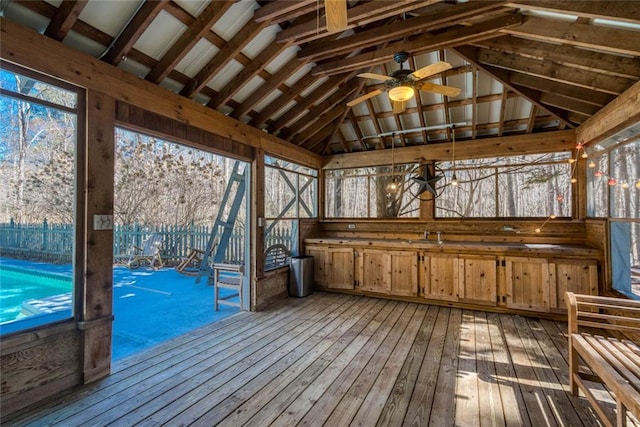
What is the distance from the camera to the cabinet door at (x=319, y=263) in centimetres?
590

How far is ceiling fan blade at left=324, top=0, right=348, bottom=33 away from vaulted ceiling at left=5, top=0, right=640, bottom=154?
125 cm

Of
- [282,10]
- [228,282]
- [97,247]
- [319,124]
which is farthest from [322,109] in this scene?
[97,247]

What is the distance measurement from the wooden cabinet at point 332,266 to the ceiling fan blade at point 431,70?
11.4 ft

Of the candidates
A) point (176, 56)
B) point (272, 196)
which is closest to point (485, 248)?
point (272, 196)

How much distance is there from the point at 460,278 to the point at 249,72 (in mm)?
4460

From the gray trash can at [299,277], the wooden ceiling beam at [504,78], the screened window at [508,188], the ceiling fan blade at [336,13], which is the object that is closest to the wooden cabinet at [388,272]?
the gray trash can at [299,277]

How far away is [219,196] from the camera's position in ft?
32.1

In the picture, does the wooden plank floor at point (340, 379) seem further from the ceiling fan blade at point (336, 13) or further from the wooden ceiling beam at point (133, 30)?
the wooden ceiling beam at point (133, 30)

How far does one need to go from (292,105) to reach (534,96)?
3.81m

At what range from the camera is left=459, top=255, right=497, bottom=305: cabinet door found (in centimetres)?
462

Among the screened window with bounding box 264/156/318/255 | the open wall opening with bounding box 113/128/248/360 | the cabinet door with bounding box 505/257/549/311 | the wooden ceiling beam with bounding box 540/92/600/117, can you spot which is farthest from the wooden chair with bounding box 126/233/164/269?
the wooden ceiling beam with bounding box 540/92/600/117

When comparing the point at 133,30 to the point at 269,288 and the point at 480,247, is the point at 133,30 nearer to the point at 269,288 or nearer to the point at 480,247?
the point at 269,288

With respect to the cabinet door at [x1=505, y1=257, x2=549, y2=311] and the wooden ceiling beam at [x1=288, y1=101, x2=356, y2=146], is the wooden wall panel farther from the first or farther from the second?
the cabinet door at [x1=505, y1=257, x2=549, y2=311]

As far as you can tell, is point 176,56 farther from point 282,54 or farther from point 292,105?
point 292,105
